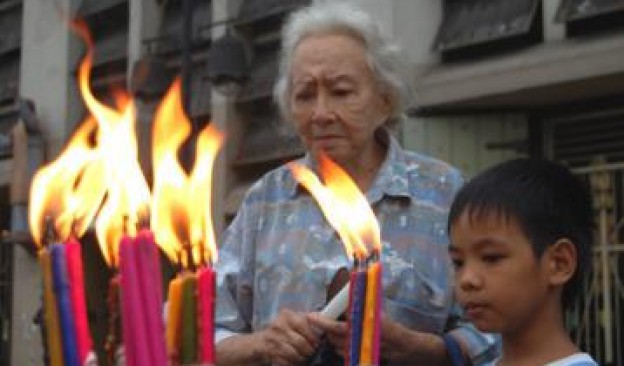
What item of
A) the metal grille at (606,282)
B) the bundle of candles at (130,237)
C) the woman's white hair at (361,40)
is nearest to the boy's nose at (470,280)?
the bundle of candles at (130,237)

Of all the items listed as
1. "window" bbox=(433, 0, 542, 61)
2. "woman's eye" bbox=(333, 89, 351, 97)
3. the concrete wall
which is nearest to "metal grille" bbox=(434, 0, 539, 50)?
"window" bbox=(433, 0, 542, 61)

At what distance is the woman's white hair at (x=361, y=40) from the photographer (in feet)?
8.63

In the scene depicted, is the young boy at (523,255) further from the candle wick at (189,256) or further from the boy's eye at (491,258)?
the candle wick at (189,256)

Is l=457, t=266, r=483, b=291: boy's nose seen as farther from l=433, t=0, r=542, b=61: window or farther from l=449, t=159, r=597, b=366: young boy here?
l=433, t=0, r=542, b=61: window

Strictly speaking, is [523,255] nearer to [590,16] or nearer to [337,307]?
[337,307]

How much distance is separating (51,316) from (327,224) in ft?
4.56

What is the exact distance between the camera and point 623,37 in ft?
22.5

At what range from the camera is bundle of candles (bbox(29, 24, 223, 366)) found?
1.22 metres

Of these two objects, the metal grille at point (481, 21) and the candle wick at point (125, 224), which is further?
the metal grille at point (481, 21)

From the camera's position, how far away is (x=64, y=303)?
1215 millimetres

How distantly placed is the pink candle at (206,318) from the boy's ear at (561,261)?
1017 millimetres

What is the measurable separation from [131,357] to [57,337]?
0.28 feet

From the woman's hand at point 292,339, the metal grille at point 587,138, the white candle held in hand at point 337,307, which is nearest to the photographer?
the white candle held in hand at point 337,307

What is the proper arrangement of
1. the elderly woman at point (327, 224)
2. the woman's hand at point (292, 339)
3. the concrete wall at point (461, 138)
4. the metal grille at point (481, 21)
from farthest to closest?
the concrete wall at point (461, 138) → the metal grille at point (481, 21) → the elderly woman at point (327, 224) → the woman's hand at point (292, 339)
